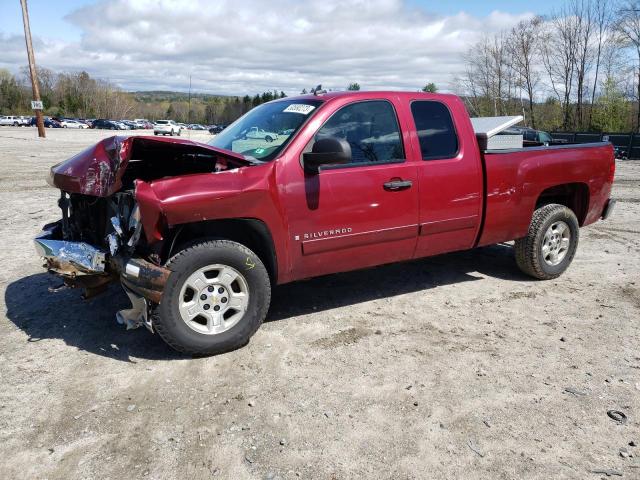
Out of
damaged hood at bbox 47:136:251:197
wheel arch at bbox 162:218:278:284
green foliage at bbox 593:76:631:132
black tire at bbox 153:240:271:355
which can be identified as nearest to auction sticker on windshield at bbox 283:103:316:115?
damaged hood at bbox 47:136:251:197

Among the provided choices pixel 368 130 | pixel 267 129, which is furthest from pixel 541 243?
pixel 267 129

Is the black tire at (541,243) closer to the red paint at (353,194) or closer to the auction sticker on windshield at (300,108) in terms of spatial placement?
the red paint at (353,194)

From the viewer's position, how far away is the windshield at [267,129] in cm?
407

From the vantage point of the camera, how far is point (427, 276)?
226 inches

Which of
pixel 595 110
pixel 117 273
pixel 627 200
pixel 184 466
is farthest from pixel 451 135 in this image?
pixel 595 110

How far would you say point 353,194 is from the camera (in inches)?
161

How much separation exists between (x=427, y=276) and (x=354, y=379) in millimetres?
2524

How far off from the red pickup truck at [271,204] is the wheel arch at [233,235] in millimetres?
11

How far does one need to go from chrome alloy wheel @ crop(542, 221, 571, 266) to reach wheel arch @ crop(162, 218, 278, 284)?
10.3ft

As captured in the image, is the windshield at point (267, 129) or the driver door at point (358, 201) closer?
the driver door at point (358, 201)

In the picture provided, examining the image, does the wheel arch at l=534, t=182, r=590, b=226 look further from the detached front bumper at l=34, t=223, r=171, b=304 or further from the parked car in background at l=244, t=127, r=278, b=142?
the detached front bumper at l=34, t=223, r=171, b=304

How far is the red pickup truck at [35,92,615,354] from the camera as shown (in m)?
3.51

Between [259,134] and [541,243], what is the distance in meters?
3.16

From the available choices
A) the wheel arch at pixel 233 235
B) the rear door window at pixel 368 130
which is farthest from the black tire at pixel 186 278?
the rear door window at pixel 368 130
